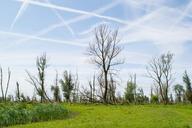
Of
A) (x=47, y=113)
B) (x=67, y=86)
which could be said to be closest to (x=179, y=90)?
(x=67, y=86)

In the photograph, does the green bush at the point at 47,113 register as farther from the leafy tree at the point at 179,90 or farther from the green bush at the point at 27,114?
the leafy tree at the point at 179,90

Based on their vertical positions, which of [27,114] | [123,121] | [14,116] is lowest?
[123,121]

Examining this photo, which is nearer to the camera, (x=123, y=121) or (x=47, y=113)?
(x=123, y=121)

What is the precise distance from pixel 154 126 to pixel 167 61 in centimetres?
5409

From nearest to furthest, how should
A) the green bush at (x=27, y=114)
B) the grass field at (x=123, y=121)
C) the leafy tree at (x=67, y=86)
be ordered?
the grass field at (x=123, y=121), the green bush at (x=27, y=114), the leafy tree at (x=67, y=86)

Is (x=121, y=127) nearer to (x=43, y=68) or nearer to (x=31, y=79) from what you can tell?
(x=31, y=79)

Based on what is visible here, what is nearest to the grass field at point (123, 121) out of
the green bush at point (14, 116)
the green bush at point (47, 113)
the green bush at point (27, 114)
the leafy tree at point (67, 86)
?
the green bush at point (47, 113)

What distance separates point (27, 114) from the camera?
939 inches

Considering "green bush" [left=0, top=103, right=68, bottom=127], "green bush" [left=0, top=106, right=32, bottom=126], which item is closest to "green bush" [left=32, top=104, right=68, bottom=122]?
"green bush" [left=0, top=103, right=68, bottom=127]

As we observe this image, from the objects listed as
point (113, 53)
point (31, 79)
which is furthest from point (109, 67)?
point (31, 79)

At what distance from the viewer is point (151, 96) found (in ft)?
234

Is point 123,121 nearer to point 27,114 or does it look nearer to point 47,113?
point 27,114

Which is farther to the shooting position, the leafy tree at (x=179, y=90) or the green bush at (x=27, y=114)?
the leafy tree at (x=179, y=90)

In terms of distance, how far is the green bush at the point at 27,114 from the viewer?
22172 mm
